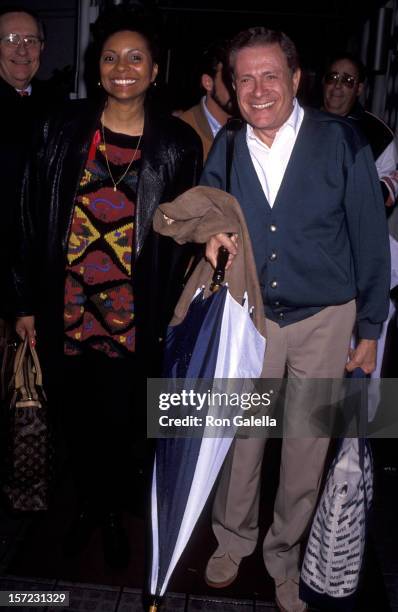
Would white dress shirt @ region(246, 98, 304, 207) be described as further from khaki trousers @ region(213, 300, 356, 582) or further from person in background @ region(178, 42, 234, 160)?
person in background @ region(178, 42, 234, 160)

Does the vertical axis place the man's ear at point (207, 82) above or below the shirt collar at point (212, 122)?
above

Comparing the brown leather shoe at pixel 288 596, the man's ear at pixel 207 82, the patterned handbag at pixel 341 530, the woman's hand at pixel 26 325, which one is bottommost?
the brown leather shoe at pixel 288 596

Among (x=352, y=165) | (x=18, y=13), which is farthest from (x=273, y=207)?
(x=18, y=13)

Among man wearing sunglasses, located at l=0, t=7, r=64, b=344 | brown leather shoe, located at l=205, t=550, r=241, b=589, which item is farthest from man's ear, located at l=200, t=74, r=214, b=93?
brown leather shoe, located at l=205, t=550, r=241, b=589

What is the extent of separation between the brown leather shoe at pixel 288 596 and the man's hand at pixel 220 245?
125 cm

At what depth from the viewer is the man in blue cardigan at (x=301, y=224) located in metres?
1.90

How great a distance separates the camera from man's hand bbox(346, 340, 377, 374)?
6.93 ft

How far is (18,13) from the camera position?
2.63 metres

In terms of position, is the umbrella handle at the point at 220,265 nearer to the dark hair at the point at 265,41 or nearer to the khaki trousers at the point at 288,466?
the khaki trousers at the point at 288,466

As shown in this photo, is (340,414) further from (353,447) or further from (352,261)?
(352,261)

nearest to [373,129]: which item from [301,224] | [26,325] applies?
[301,224]

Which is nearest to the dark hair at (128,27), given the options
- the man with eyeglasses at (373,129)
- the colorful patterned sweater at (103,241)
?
the colorful patterned sweater at (103,241)

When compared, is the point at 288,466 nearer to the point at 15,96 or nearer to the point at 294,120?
the point at 294,120

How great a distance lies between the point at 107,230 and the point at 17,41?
1113 millimetres
